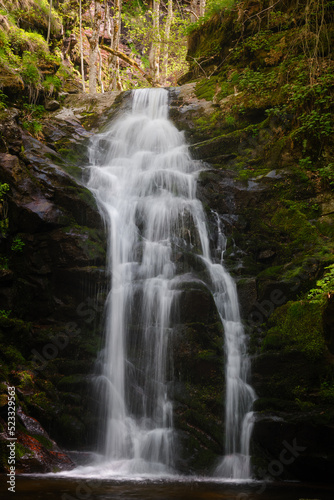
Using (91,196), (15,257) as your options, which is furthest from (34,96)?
(15,257)

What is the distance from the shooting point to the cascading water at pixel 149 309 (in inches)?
231

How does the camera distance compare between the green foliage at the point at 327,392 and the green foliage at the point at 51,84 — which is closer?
the green foliage at the point at 327,392

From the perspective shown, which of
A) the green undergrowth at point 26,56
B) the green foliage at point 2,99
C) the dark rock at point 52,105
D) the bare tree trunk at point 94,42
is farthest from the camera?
the bare tree trunk at point 94,42

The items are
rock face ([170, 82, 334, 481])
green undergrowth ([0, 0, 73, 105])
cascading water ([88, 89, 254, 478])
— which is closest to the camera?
rock face ([170, 82, 334, 481])

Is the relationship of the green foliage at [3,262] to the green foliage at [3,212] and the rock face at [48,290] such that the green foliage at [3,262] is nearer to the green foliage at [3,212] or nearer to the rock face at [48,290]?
the rock face at [48,290]

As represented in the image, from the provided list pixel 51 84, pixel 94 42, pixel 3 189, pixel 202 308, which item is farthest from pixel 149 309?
pixel 94 42

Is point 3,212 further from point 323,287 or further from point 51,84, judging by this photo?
point 51,84

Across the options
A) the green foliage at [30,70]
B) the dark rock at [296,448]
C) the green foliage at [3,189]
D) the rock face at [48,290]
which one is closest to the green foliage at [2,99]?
the rock face at [48,290]

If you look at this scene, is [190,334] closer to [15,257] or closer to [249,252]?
[249,252]

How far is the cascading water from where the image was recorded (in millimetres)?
5855

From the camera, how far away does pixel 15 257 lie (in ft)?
24.8

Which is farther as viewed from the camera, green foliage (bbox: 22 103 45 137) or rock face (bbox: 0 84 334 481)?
green foliage (bbox: 22 103 45 137)

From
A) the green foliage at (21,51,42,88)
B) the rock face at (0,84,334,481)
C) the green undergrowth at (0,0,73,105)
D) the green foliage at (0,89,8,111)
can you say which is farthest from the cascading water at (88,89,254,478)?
the green foliage at (21,51,42,88)

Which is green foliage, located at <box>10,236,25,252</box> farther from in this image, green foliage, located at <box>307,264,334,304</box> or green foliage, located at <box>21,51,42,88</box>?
green foliage, located at <box>21,51,42,88</box>
